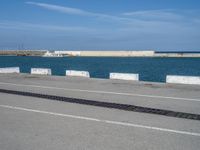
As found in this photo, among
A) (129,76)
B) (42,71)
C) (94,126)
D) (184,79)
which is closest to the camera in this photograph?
(94,126)

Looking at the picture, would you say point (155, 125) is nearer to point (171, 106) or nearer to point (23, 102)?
point (171, 106)

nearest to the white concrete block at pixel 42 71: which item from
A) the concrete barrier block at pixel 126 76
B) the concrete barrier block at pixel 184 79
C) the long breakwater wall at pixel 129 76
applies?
the long breakwater wall at pixel 129 76

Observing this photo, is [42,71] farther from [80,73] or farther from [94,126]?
[94,126]

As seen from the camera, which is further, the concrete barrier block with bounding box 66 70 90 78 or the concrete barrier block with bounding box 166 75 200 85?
the concrete barrier block with bounding box 66 70 90 78

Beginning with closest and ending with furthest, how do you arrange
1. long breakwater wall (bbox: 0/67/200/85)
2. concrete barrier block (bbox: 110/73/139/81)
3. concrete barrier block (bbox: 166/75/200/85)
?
concrete barrier block (bbox: 166/75/200/85), long breakwater wall (bbox: 0/67/200/85), concrete barrier block (bbox: 110/73/139/81)

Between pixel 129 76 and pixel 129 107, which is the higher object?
pixel 129 107

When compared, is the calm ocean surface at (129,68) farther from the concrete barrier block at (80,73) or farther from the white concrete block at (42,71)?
the concrete barrier block at (80,73)

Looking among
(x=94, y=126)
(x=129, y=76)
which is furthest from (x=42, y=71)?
(x=94, y=126)

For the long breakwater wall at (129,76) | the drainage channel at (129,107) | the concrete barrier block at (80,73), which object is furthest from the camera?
the concrete barrier block at (80,73)

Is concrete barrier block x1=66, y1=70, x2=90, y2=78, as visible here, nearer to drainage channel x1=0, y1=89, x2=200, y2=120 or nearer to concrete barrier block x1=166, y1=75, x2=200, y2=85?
concrete barrier block x1=166, y1=75, x2=200, y2=85

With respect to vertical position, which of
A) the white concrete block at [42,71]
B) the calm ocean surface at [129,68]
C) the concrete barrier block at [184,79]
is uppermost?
the concrete barrier block at [184,79]

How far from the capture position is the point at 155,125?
25.5ft

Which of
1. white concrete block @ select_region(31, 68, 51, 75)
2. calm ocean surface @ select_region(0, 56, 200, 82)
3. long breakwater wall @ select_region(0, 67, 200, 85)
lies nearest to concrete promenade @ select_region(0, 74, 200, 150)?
long breakwater wall @ select_region(0, 67, 200, 85)

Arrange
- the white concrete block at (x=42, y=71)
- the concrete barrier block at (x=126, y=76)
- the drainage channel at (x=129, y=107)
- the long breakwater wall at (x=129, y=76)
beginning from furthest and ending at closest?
the white concrete block at (x=42, y=71) → the concrete barrier block at (x=126, y=76) → the long breakwater wall at (x=129, y=76) → the drainage channel at (x=129, y=107)
